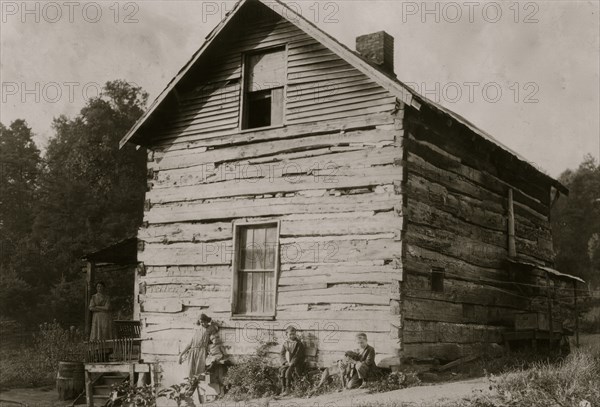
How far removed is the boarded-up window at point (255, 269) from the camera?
1335 centimetres

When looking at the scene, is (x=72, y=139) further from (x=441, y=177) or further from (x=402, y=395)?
(x=402, y=395)

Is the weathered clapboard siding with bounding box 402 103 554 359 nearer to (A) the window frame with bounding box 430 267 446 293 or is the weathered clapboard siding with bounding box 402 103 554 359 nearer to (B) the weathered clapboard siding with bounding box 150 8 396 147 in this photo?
(A) the window frame with bounding box 430 267 446 293

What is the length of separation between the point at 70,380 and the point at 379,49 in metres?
11.3

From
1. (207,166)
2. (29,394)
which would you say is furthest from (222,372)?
(29,394)

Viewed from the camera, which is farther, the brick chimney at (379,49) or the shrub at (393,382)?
the brick chimney at (379,49)

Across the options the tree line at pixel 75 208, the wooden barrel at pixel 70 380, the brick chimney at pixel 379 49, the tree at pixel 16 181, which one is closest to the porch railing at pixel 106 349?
the wooden barrel at pixel 70 380

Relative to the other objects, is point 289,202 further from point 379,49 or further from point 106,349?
point 106,349

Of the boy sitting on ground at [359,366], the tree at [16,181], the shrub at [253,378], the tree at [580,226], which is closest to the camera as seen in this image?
the boy sitting on ground at [359,366]

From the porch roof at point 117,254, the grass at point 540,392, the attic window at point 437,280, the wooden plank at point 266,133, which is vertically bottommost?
the grass at point 540,392

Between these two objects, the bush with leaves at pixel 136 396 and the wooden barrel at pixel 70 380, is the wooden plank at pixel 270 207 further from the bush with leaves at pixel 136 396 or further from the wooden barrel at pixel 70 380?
the wooden barrel at pixel 70 380

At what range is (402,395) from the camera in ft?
33.7

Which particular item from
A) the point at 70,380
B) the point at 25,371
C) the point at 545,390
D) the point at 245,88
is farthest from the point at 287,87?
the point at 25,371

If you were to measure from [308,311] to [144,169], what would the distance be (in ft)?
105

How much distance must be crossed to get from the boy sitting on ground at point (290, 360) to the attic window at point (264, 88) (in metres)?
4.47
